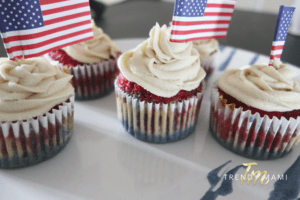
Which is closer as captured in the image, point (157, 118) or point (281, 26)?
point (281, 26)

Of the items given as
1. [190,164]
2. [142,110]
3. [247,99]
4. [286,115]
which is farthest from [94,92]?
[286,115]

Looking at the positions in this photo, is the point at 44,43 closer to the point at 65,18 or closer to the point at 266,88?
the point at 65,18

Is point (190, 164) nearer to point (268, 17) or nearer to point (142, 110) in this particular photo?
point (142, 110)

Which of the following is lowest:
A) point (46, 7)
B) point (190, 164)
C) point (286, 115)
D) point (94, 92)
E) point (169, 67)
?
point (190, 164)

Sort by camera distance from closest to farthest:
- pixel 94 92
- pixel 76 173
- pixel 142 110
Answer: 1. pixel 76 173
2. pixel 142 110
3. pixel 94 92

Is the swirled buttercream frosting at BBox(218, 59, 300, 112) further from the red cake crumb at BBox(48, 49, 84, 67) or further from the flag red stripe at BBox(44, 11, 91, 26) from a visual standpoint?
the red cake crumb at BBox(48, 49, 84, 67)

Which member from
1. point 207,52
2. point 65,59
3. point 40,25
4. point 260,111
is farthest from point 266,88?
point 65,59

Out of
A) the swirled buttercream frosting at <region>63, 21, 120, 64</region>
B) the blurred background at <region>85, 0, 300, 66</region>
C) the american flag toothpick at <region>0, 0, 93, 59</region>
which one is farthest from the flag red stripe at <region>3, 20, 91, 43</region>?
the blurred background at <region>85, 0, 300, 66</region>
